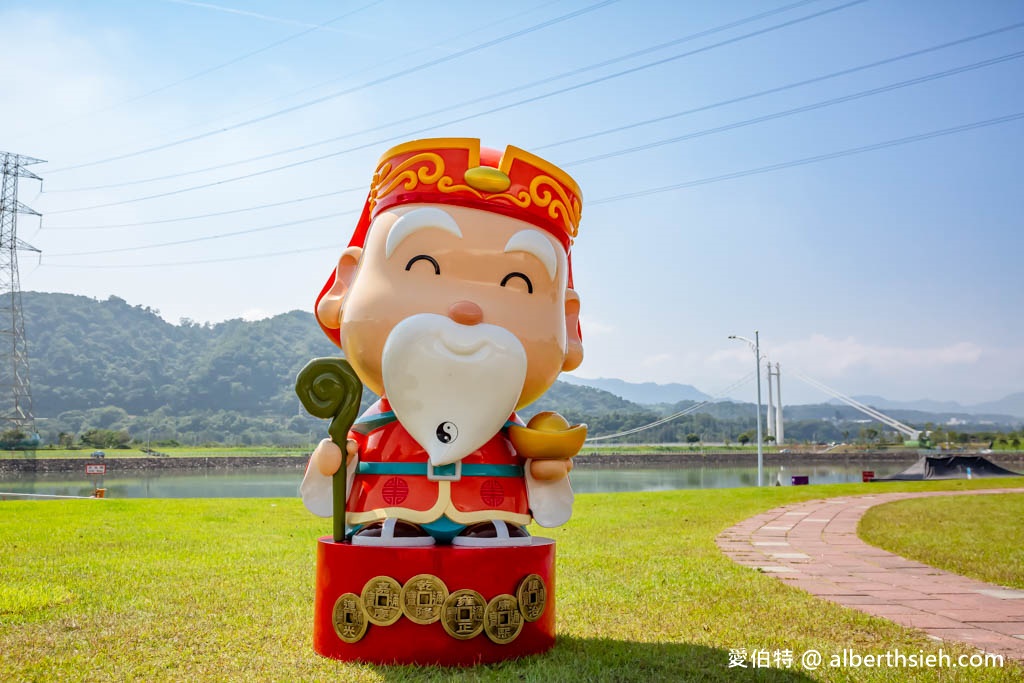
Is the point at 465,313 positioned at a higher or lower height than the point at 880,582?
higher

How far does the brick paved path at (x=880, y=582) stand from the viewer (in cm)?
458

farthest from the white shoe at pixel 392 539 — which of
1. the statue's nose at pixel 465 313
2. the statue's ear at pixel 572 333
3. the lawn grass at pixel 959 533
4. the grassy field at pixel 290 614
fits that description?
the lawn grass at pixel 959 533

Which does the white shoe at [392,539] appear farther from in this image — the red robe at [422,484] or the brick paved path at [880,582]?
the brick paved path at [880,582]

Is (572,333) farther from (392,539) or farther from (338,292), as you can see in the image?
(392,539)

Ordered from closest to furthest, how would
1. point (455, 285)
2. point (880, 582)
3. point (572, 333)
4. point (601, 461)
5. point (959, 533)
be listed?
1. point (455, 285)
2. point (572, 333)
3. point (880, 582)
4. point (959, 533)
5. point (601, 461)

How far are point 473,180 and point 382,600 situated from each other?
6.31ft

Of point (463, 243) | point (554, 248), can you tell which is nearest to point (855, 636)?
point (554, 248)

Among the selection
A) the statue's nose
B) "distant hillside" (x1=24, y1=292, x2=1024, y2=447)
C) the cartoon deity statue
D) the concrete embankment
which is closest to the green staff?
the cartoon deity statue

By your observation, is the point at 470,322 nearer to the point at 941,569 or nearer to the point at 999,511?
the point at 941,569

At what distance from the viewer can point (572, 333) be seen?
170 inches

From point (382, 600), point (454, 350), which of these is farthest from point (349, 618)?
point (454, 350)

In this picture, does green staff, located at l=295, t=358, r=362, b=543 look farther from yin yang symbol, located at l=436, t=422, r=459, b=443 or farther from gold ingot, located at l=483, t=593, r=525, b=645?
gold ingot, located at l=483, t=593, r=525, b=645

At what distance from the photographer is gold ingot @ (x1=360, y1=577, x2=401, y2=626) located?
3.48m

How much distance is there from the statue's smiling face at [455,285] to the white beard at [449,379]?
0.01m
